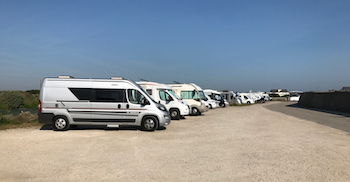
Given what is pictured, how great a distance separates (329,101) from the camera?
26.9m

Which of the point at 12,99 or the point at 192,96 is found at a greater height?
the point at 12,99

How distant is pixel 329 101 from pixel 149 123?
22549 millimetres

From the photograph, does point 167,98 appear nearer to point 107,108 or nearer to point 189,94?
point 189,94

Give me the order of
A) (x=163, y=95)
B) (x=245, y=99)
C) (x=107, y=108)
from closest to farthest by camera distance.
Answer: (x=107, y=108)
(x=163, y=95)
(x=245, y=99)

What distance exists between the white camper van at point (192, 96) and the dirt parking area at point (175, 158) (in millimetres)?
10311

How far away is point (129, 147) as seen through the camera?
8102mm

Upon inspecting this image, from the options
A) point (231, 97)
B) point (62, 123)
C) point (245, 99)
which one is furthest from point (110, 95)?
point (245, 99)

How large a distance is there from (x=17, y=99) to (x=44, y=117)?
13041mm

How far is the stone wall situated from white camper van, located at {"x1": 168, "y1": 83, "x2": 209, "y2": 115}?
514 inches

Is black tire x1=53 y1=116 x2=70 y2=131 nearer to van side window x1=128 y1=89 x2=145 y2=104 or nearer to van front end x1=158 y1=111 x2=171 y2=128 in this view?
van side window x1=128 y1=89 x2=145 y2=104

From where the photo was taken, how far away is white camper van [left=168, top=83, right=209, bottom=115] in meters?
20.5

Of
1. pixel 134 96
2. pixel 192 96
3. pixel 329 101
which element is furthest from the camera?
pixel 329 101

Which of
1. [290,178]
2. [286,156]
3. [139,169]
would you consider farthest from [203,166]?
[286,156]

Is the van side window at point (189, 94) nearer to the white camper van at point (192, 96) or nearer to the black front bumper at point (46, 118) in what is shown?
the white camper van at point (192, 96)
